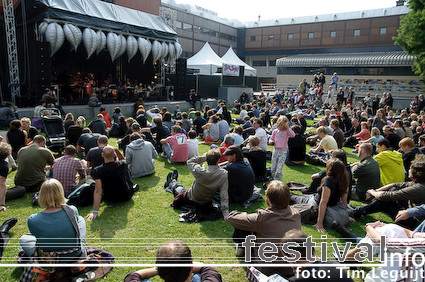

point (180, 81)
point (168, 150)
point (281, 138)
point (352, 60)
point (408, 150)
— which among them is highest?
point (352, 60)

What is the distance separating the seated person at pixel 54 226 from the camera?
10.1 feet

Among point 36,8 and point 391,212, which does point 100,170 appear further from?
point 36,8

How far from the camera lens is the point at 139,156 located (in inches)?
270

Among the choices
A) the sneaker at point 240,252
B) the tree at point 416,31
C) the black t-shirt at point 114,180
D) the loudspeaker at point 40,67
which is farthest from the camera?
the tree at point 416,31

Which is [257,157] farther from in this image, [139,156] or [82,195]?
[82,195]

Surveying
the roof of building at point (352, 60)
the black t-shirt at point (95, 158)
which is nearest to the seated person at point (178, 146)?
the black t-shirt at point (95, 158)

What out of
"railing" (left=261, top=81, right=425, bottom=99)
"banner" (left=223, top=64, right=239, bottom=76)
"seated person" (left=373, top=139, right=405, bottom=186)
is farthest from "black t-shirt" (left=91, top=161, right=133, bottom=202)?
"railing" (left=261, top=81, right=425, bottom=99)

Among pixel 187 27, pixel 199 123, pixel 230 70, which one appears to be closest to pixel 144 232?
pixel 199 123

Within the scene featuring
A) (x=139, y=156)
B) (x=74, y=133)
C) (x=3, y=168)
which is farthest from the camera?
(x=74, y=133)

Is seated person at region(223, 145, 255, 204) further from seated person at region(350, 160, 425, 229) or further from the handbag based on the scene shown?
seated person at region(350, 160, 425, 229)

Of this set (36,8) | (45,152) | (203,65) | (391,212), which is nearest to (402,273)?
(391,212)

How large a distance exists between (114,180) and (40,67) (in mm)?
11386

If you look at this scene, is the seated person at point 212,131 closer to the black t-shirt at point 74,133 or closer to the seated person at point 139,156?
the seated person at point 139,156

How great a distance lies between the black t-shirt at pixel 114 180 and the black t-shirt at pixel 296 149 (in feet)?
15.0
